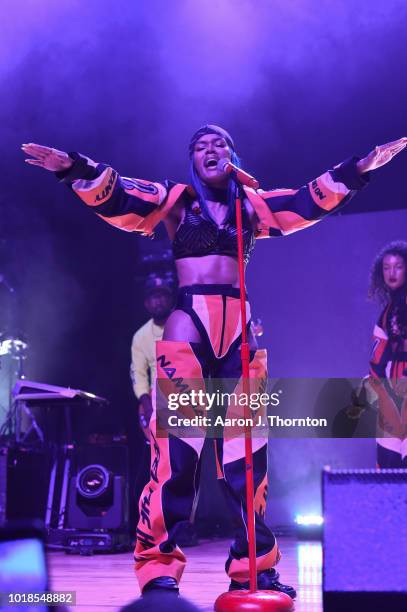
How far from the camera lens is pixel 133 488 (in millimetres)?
6324

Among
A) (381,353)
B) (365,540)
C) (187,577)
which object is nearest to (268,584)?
(187,577)

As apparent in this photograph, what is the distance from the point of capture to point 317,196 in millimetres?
2844

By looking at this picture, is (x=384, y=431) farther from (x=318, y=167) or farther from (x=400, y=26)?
(x=400, y=26)

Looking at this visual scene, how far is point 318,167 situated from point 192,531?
9.63ft

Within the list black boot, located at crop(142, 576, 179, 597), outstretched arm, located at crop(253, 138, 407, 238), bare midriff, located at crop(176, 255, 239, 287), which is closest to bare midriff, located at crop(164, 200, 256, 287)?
bare midriff, located at crop(176, 255, 239, 287)

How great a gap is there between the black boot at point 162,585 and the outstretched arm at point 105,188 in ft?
3.97

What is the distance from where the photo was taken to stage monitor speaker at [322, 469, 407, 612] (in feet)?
5.04

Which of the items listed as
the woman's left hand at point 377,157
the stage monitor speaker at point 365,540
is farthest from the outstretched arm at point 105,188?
the stage monitor speaker at point 365,540

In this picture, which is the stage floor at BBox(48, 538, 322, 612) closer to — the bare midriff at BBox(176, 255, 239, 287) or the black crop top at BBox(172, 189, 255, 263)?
the bare midriff at BBox(176, 255, 239, 287)

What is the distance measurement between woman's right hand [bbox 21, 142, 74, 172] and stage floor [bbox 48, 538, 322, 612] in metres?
1.31

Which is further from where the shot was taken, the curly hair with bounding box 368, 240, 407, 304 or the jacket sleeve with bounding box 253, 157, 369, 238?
the curly hair with bounding box 368, 240, 407, 304

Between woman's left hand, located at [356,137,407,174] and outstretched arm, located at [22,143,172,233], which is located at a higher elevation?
woman's left hand, located at [356,137,407,174]

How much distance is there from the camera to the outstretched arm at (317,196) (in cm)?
275

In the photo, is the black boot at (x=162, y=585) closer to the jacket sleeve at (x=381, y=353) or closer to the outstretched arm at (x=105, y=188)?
the outstretched arm at (x=105, y=188)
